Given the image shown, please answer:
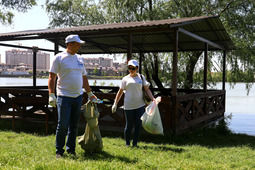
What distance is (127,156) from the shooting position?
4723mm

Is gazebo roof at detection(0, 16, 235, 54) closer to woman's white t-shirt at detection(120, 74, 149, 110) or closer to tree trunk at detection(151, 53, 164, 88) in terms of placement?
woman's white t-shirt at detection(120, 74, 149, 110)

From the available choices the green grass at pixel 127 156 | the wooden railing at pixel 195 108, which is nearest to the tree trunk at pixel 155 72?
the wooden railing at pixel 195 108

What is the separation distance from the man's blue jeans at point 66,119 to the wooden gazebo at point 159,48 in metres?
2.83

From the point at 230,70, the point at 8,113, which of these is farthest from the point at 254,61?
the point at 8,113

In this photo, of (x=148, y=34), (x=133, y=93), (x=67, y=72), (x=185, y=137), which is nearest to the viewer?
(x=67, y=72)

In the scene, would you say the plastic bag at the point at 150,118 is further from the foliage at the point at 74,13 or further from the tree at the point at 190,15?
the foliage at the point at 74,13

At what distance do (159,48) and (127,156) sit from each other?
8116mm

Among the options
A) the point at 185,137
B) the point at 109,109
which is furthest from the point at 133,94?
the point at 185,137

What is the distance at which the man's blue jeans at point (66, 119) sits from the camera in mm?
4195

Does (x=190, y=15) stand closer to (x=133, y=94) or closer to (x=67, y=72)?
(x=133, y=94)

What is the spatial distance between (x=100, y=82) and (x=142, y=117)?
13714 mm

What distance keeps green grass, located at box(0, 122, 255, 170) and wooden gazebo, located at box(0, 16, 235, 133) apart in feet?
2.35

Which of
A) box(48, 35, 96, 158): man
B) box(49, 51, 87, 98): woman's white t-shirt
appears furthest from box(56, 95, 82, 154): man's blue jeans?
box(49, 51, 87, 98): woman's white t-shirt

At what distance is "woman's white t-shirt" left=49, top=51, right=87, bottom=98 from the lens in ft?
13.7
